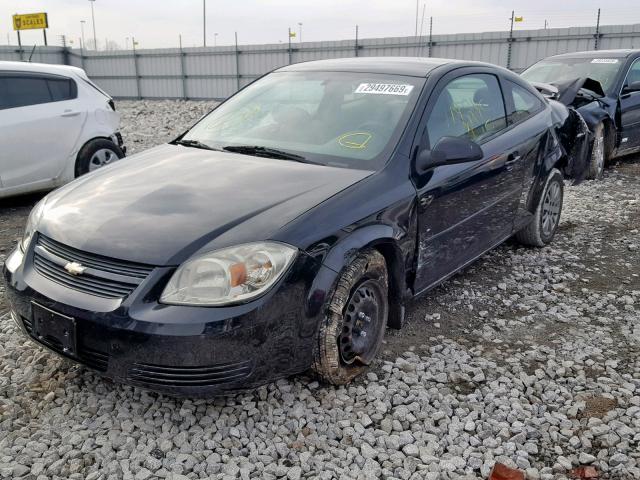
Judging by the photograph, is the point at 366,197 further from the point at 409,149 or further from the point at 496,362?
the point at 496,362

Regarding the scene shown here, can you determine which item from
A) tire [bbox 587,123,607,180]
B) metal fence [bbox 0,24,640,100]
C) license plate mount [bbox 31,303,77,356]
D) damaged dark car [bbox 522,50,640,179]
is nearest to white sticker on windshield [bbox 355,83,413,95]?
license plate mount [bbox 31,303,77,356]

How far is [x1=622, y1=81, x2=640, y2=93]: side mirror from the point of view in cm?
803

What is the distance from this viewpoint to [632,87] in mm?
8109

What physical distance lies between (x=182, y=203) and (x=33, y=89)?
4.72 metres

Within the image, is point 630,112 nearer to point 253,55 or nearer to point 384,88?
point 384,88

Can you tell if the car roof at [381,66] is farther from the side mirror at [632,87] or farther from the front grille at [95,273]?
the side mirror at [632,87]

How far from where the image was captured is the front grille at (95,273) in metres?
2.41

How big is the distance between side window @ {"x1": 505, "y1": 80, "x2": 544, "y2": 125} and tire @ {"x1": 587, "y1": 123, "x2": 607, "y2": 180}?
128 inches

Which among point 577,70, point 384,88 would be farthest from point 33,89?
point 577,70

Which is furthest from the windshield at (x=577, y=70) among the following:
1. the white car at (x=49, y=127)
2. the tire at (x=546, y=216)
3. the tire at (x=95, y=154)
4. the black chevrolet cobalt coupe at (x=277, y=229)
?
the white car at (x=49, y=127)

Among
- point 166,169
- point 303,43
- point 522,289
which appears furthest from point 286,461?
point 303,43

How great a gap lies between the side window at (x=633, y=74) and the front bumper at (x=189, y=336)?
734 centimetres

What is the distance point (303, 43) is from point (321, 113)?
1998 cm

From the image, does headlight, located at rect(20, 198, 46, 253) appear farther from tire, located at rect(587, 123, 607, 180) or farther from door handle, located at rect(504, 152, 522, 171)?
tire, located at rect(587, 123, 607, 180)
